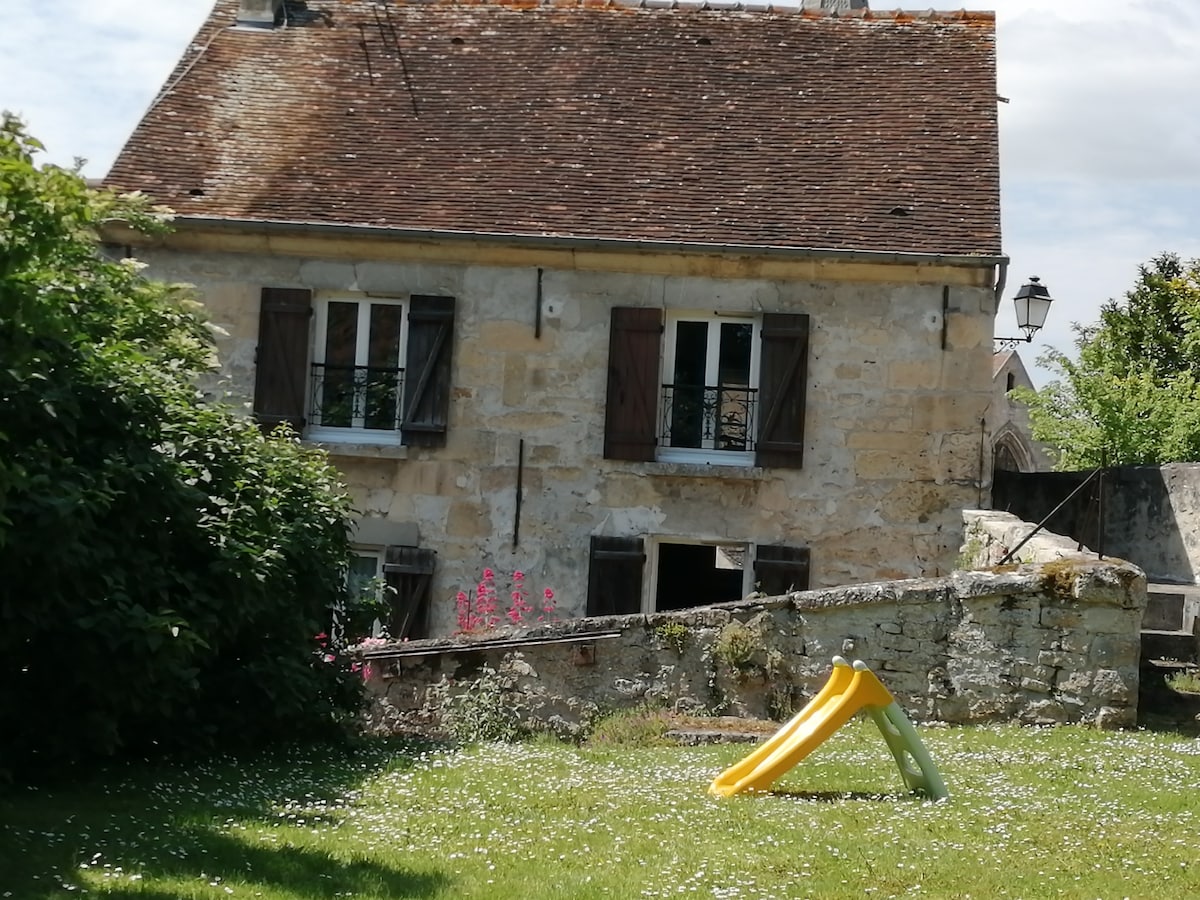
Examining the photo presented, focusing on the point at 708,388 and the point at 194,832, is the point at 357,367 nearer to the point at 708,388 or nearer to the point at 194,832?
the point at 708,388

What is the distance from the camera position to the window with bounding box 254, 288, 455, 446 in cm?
1558

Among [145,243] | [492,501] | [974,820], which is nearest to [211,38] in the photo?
[145,243]

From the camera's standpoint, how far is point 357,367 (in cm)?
1580

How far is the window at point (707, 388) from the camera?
49.9 feet

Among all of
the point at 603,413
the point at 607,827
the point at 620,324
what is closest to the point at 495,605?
the point at 603,413

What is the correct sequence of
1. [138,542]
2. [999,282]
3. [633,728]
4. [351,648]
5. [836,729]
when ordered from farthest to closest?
[999,282] → [351,648] → [633,728] → [138,542] → [836,729]

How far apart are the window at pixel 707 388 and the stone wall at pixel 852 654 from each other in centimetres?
410

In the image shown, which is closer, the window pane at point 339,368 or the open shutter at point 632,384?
the open shutter at point 632,384

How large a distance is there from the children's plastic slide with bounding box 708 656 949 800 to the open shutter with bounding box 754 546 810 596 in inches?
267

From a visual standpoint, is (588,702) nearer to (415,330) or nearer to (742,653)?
(742,653)

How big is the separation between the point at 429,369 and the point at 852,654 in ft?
20.2

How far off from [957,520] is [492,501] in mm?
4419

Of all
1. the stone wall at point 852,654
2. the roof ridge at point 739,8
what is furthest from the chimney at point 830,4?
the stone wall at point 852,654

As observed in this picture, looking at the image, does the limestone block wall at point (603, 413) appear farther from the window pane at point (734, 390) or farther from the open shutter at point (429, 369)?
the window pane at point (734, 390)
